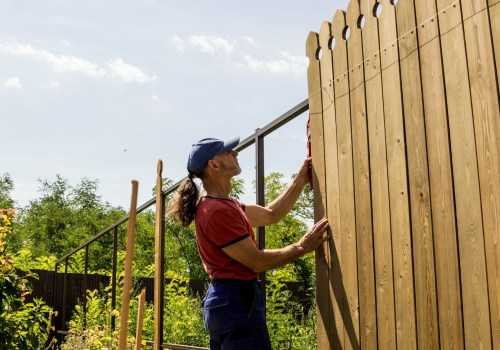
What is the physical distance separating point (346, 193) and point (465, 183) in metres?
0.66

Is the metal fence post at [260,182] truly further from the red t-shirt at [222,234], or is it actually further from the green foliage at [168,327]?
the green foliage at [168,327]

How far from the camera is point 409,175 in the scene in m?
2.11

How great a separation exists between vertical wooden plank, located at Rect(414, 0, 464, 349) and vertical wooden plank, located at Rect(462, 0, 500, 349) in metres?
0.12

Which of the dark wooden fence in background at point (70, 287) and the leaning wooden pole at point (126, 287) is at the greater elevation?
the dark wooden fence in background at point (70, 287)

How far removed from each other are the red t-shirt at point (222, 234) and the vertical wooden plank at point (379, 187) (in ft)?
1.97

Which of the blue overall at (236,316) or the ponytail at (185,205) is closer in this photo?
the blue overall at (236,316)

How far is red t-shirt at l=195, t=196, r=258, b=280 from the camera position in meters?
2.62

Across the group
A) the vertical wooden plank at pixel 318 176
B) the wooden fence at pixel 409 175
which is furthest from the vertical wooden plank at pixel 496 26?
the vertical wooden plank at pixel 318 176

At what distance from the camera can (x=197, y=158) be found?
2.89m

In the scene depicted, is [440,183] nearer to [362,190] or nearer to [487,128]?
[487,128]

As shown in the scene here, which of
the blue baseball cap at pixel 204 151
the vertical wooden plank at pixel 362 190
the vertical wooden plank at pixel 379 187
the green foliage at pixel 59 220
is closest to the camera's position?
the vertical wooden plank at pixel 379 187

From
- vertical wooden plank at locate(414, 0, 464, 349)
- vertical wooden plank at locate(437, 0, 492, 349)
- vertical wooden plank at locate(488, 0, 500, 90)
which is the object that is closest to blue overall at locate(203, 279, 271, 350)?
vertical wooden plank at locate(414, 0, 464, 349)

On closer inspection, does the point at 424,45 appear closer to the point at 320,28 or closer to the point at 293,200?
the point at 320,28

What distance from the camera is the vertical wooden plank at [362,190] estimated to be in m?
2.29
